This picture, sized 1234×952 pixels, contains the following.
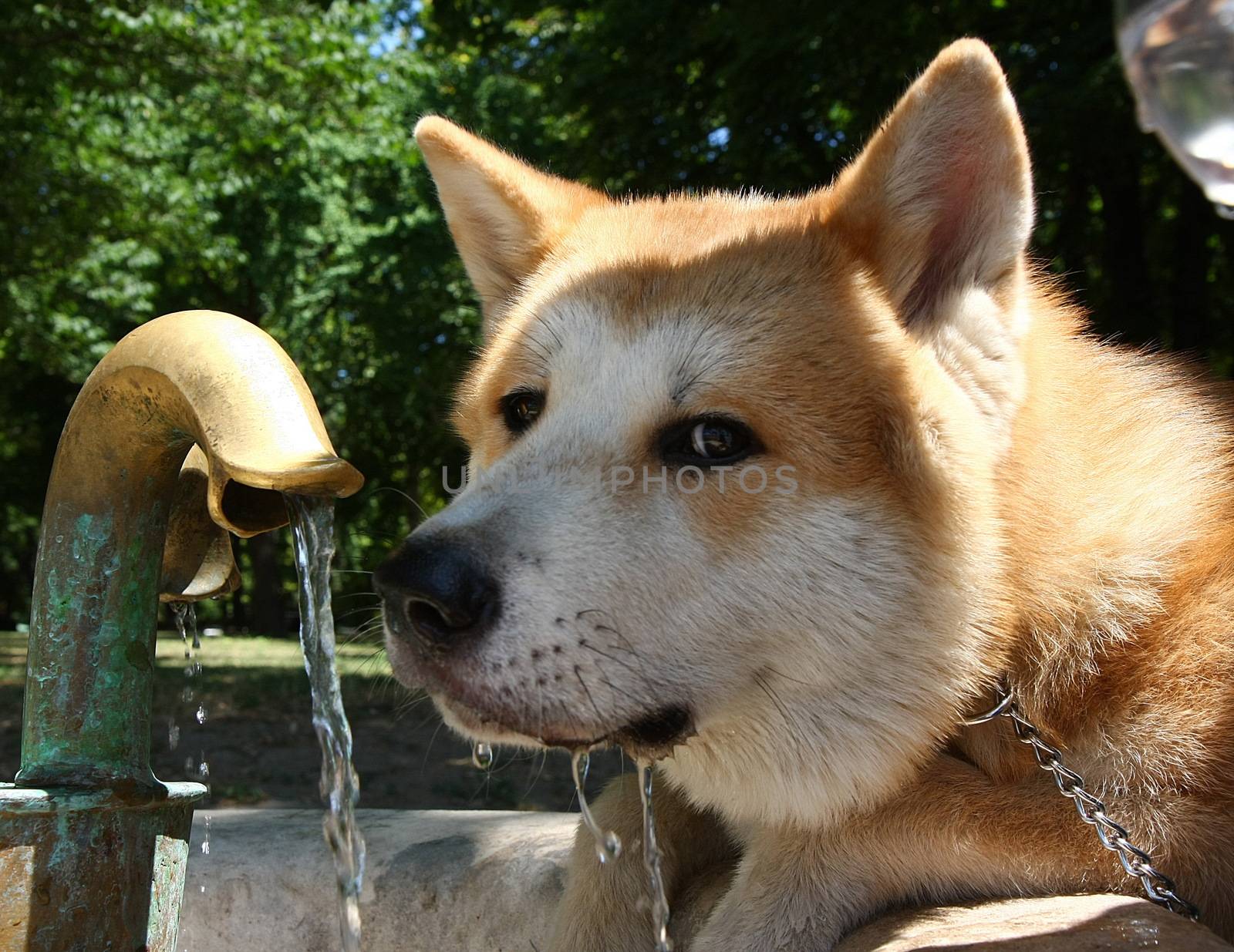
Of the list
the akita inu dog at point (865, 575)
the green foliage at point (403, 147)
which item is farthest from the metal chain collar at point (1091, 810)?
the green foliage at point (403, 147)

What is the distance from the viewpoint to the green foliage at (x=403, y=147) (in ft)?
24.3

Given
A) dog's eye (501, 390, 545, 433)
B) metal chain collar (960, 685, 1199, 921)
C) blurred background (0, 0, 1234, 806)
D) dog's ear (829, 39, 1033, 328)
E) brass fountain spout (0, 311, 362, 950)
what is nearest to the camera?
brass fountain spout (0, 311, 362, 950)

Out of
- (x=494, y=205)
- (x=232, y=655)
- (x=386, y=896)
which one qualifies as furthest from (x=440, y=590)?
(x=232, y=655)

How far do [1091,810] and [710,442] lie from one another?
95 cm

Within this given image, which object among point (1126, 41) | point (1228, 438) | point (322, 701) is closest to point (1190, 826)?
point (1228, 438)

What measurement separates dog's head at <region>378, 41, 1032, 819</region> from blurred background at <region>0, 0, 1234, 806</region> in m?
0.85

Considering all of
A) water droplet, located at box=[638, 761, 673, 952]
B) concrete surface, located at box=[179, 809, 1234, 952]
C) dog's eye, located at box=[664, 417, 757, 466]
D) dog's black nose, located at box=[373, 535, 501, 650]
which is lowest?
concrete surface, located at box=[179, 809, 1234, 952]

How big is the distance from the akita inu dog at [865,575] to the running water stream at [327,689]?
124 millimetres

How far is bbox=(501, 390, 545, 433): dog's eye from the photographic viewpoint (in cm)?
257

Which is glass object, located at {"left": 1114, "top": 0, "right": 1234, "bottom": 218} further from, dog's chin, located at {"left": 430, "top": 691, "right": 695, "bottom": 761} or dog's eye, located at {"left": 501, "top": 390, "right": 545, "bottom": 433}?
dog's eye, located at {"left": 501, "top": 390, "right": 545, "bottom": 433}

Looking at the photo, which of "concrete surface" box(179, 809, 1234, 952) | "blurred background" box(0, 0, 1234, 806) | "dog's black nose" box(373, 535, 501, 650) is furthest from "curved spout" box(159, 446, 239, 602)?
"concrete surface" box(179, 809, 1234, 952)

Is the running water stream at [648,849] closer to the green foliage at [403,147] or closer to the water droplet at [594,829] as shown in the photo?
the water droplet at [594,829]

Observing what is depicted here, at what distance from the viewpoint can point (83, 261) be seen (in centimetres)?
1422

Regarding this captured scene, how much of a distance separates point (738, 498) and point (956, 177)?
788 millimetres
